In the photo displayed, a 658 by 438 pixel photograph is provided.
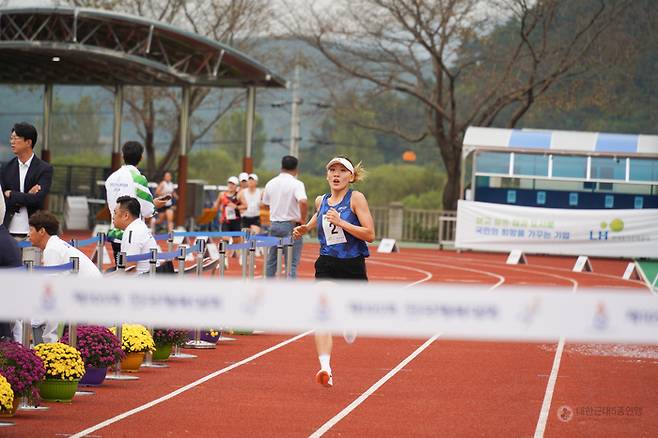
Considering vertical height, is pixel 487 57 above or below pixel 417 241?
above

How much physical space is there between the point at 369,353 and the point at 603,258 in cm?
2678

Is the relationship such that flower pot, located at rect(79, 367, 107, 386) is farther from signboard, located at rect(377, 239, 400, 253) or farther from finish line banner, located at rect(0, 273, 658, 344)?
signboard, located at rect(377, 239, 400, 253)

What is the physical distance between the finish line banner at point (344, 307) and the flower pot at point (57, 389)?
129 inches

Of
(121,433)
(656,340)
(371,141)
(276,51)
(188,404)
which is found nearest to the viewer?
(656,340)

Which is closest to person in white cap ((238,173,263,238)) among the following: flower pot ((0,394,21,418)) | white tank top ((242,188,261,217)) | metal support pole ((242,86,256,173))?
white tank top ((242,188,261,217))

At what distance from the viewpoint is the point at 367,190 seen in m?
75.0

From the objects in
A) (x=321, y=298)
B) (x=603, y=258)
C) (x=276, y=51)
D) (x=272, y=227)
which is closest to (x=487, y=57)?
(x=276, y=51)

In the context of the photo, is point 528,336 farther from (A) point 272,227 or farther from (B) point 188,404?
(A) point 272,227

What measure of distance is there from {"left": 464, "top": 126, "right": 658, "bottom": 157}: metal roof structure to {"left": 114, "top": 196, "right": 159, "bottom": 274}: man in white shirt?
26.7m

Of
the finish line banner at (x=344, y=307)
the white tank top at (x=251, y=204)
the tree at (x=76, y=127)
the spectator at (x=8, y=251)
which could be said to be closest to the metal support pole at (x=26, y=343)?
the spectator at (x=8, y=251)

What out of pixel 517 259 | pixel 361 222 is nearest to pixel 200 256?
pixel 361 222

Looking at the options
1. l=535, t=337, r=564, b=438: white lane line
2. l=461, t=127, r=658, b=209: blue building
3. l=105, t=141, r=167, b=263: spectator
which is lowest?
l=535, t=337, r=564, b=438: white lane line

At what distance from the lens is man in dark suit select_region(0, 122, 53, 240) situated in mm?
12172

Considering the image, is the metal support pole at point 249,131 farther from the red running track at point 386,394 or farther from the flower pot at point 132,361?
the flower pot at point 132,361
